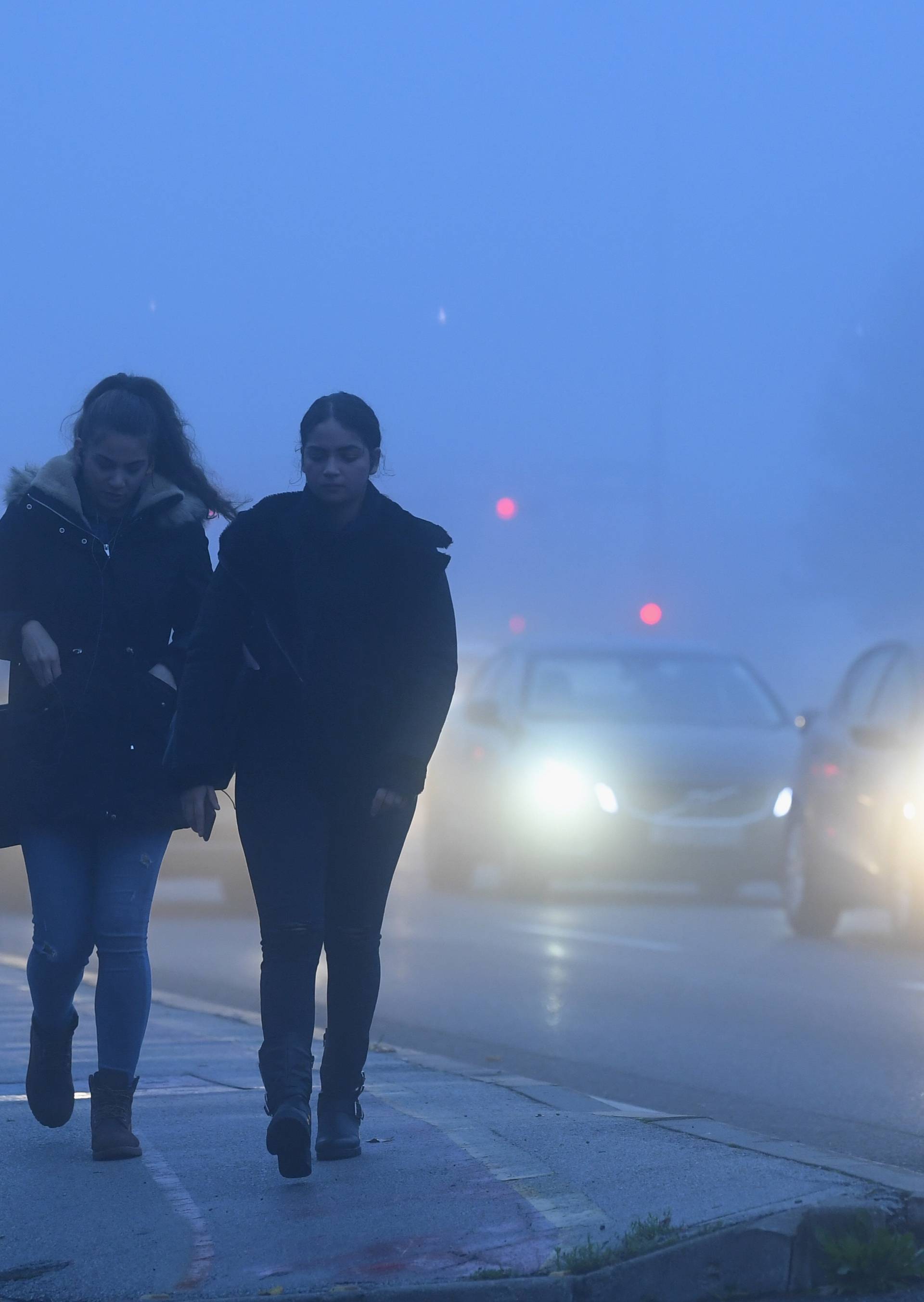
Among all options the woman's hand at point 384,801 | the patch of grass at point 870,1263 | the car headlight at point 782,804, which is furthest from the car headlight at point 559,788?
the patch of grass at point 870,1263

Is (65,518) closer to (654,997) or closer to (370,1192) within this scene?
(370,1192)

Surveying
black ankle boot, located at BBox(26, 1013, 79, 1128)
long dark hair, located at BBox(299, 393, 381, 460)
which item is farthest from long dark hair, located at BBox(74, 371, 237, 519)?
black ankle boot, located at BBox(26, 1013, 79, 1128)

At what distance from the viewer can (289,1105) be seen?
466 cm

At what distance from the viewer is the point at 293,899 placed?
15.8 feet

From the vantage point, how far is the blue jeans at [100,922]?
16.3ft

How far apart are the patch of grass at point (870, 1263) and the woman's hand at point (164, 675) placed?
1903 millimetres

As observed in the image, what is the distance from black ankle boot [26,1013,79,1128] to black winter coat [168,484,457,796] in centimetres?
76

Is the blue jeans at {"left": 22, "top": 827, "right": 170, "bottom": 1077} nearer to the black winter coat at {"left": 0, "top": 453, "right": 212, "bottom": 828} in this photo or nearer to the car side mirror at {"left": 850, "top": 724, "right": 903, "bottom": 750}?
the black winter coat at {"left": 0, "top": 453, "right": 212, "bottom": 828}

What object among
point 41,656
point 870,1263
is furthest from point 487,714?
point 870,1263

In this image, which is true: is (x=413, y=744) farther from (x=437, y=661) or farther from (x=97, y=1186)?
(x=97, y=1186)

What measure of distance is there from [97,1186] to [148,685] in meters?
1.13

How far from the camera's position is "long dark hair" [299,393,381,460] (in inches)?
197

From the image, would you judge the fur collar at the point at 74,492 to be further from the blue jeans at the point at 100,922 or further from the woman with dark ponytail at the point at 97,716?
the blue jeans at the point at 100,922

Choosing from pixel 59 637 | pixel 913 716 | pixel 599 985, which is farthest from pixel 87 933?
pixel 913 716
